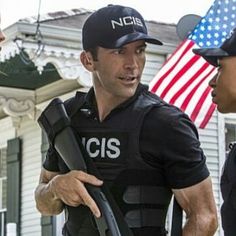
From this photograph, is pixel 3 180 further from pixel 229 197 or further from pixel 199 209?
pixel 229 197

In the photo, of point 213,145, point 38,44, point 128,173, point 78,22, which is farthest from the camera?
point 213,145

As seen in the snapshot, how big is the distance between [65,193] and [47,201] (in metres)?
0.26

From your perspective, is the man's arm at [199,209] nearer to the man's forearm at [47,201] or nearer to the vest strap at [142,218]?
the vest strap at [142,218]

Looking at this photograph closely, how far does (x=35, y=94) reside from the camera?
38.8ft

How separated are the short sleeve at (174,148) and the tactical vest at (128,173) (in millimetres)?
34

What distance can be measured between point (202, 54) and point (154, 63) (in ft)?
28.0

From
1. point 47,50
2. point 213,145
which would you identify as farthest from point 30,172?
point 213,145

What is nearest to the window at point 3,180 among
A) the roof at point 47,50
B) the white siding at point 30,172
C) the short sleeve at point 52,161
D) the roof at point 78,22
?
the white siding at point 30,172

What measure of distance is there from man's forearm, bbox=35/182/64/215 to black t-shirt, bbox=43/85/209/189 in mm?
446

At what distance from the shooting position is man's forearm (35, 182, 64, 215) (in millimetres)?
3132

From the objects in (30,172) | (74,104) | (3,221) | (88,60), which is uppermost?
(88,60)

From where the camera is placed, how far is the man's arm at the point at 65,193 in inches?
112

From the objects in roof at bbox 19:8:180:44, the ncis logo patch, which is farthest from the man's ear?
roof at bbox 19:8:180:44

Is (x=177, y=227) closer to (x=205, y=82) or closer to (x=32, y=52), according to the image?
(x=205, y=82)
